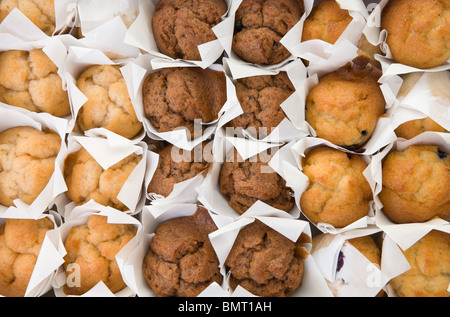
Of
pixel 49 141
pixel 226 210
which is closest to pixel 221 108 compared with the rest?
pixel 226 210

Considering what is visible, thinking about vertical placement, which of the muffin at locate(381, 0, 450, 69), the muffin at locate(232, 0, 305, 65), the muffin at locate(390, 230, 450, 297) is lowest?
the muffin at locate(390, 230, 450, 297)

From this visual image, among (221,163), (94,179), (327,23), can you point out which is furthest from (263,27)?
(94,179)

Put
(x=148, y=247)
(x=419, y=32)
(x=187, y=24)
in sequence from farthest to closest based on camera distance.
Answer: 1. (x=148, y=247)
2. (x=187, y=24)
3. (x=419, y=32)

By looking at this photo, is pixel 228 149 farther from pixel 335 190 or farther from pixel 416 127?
pixel 416 127

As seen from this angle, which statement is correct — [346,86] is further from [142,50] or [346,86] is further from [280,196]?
[142,50]

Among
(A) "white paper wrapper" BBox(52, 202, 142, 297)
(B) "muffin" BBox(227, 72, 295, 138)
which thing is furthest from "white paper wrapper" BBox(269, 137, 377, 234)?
(A) "white paper wrapper" BBox(52, 202, 142, 297)

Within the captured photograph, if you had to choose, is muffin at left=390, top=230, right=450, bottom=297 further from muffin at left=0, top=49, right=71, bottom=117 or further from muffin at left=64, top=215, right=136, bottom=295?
muffin at left=0, top=49, right=71, bottom=117
